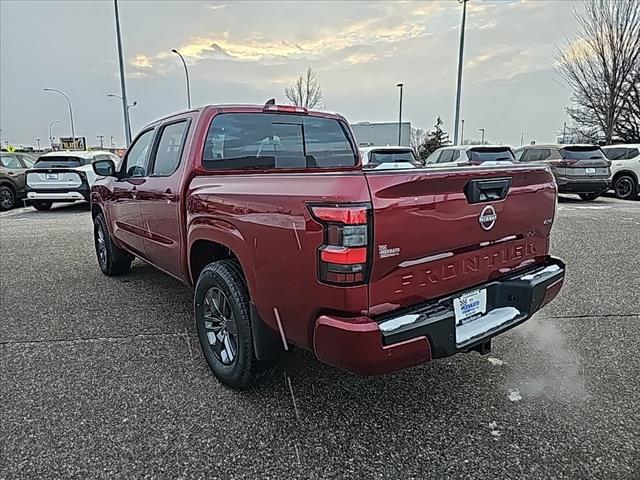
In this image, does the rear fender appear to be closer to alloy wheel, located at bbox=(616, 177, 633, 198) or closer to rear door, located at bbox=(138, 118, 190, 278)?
rear door, located at bbox=(138, 118, 190, 278)

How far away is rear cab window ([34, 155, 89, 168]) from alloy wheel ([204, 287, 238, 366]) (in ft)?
37.0

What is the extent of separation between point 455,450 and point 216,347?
158 cm

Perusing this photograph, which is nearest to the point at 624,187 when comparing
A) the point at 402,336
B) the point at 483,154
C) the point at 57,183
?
the point at 483,154

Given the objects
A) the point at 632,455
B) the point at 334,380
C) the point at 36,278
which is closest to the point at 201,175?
the point at 334,380

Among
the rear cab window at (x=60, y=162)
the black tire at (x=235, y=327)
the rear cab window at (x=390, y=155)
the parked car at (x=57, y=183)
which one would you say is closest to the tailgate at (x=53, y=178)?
the parked car at (x=57, y=183)

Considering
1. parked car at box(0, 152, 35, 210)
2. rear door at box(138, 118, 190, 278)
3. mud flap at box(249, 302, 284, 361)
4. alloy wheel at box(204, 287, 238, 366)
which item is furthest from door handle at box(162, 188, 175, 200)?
parked car at box(0, 152, 35, 210)

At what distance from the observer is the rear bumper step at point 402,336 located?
→ 2070 mm

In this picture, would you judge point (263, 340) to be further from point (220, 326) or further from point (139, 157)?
point (139, 157)

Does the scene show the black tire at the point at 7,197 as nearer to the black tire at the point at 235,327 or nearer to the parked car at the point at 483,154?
the parked car at the point at 483,154

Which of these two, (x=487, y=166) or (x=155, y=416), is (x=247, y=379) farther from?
(x=487, y=166)

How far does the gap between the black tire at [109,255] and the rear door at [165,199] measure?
138cm

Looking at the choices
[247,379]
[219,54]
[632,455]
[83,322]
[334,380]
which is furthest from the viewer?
[219,54]

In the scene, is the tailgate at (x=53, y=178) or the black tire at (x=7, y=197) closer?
the tailgate at (x=53, y=178)

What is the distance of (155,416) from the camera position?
8.84 ft
